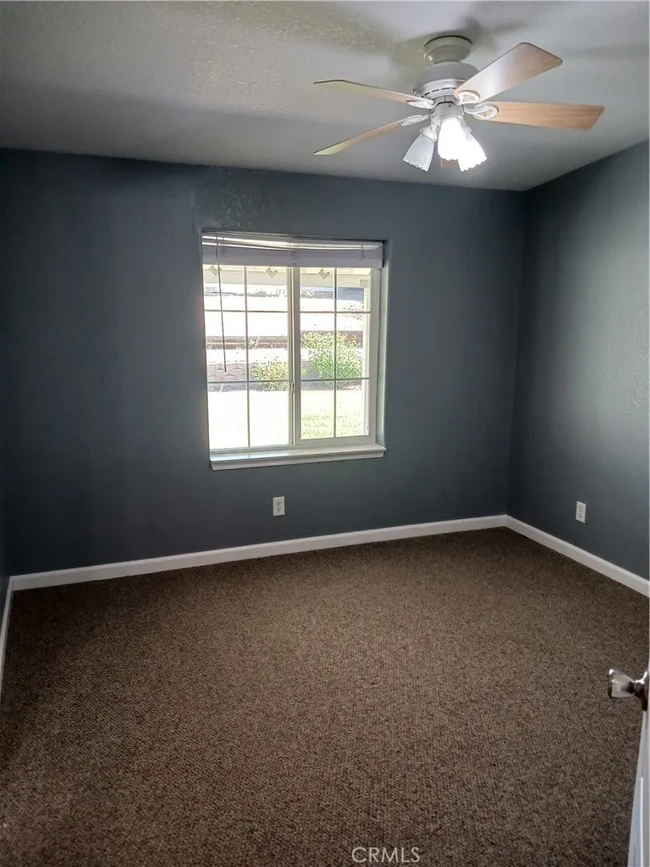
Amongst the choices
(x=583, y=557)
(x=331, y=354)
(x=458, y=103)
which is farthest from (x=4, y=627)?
(x=583, y=557)

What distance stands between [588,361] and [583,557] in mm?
1162

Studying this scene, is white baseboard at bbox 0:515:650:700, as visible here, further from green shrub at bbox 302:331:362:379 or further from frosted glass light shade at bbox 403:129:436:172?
frosted glass light shade at bbox 403:129:436:172

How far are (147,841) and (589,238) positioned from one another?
3399mm

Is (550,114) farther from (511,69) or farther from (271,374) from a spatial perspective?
(271,374)

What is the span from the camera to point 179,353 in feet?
10.1

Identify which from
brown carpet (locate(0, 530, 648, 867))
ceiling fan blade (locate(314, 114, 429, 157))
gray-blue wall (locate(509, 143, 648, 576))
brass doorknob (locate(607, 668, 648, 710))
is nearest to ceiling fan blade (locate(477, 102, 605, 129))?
ceiling fan blade (locate(314, 114, 429, 157))

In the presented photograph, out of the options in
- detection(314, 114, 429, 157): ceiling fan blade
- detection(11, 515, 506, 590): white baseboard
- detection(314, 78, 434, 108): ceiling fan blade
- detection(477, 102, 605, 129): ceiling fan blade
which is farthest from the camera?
detection(11, 515, 506, 590): white baseboard

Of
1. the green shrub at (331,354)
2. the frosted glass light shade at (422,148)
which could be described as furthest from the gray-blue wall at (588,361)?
the frosted glass light shade at (422,148)

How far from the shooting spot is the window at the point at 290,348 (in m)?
3.19

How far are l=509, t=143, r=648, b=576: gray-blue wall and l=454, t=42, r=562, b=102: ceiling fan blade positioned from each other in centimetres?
165

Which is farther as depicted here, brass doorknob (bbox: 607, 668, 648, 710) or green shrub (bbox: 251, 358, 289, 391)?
green shrub (bbox: 251, 358, 289, 391)

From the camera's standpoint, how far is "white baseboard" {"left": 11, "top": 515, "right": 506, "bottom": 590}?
3033mm

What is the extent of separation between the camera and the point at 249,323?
10.7ft

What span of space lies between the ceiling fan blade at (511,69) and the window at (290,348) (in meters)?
1.74
